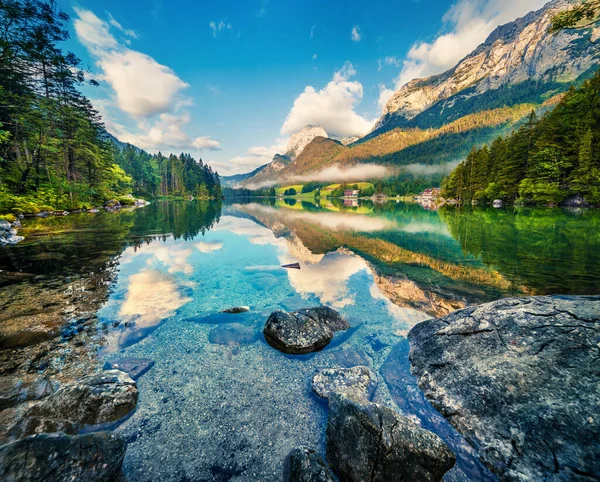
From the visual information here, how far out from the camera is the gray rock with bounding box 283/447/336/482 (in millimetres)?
3654

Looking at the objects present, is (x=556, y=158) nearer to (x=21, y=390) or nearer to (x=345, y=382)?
(x=345, y=382)

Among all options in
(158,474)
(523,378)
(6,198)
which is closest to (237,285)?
(158,474)

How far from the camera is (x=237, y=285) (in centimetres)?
1338

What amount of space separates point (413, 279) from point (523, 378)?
896 centimetres

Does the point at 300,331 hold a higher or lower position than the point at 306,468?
lower

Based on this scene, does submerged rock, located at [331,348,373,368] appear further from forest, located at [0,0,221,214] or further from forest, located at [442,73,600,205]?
forest, located at [442,73,600,205]

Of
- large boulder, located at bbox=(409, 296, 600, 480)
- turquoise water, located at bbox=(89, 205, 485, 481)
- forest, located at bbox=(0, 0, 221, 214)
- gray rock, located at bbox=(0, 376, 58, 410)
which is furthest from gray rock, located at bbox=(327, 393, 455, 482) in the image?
forest, located at bbox=(0, 0, 221, 214)

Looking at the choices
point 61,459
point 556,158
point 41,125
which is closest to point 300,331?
point 61,459

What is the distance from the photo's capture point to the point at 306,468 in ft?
12.3

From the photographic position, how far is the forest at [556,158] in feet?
140

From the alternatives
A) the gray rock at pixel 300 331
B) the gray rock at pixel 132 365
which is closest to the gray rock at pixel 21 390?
the gray rock at pixel 132 365

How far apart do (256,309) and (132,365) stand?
478cm

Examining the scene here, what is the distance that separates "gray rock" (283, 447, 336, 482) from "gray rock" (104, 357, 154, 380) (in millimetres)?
4552

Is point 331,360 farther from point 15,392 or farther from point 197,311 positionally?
point 15,392
